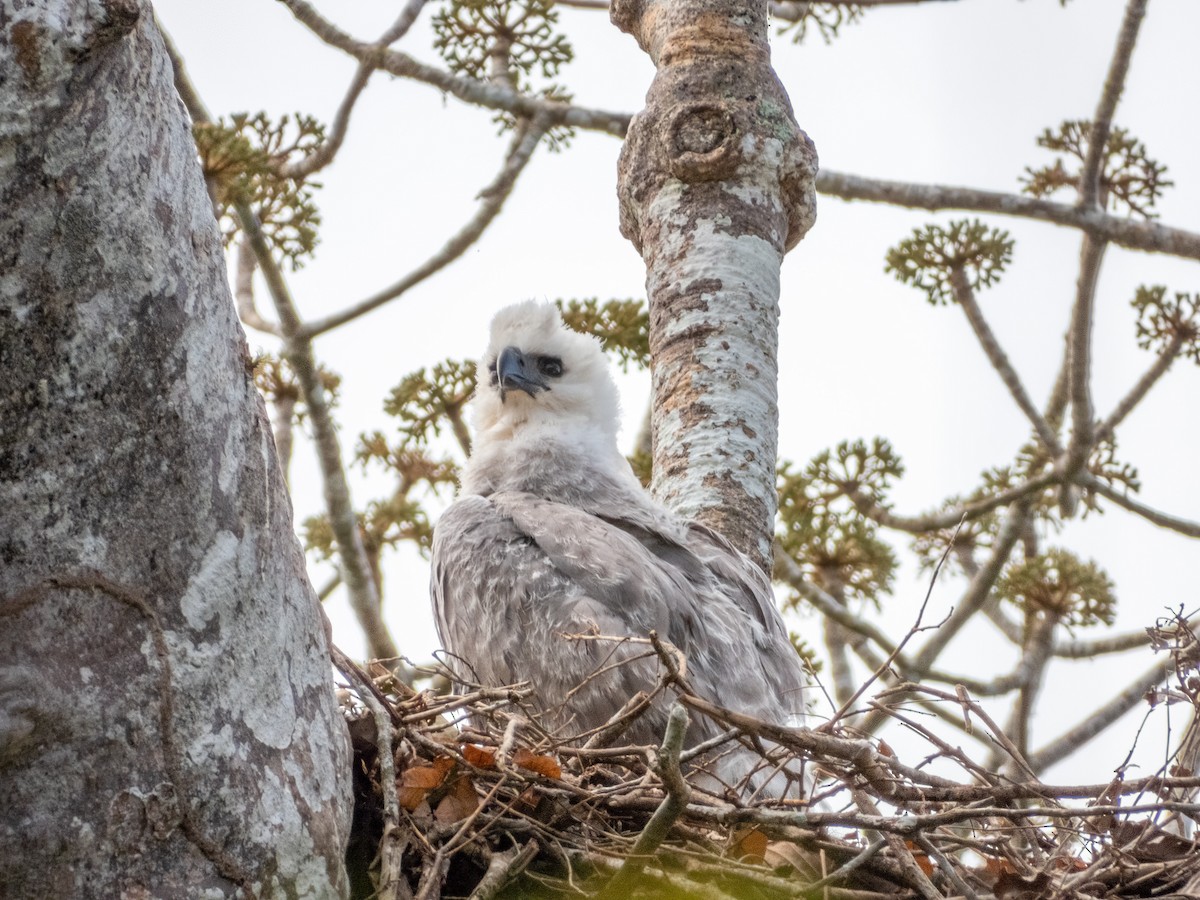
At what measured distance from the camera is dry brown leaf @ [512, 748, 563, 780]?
3.44 metres

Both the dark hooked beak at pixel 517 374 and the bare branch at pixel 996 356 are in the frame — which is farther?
the bare branch at pixel 996 356

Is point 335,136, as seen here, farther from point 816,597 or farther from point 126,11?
point 126,11

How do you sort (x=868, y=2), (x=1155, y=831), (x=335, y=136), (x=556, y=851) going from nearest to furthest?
(x=556, y=851) → (x=1155, y=831) → (x=335, y=136) → (x=868, y=2)

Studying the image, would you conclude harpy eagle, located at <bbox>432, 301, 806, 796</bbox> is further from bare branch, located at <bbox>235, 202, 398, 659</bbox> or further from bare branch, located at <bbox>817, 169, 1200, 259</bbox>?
bare branch, located at <bbox>817, 169, 1200, 259</bbox>

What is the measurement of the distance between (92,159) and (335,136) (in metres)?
4.59

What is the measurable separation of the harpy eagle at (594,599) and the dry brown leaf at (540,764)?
51 cm

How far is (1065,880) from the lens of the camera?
3361 mm

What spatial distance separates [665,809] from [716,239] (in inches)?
119

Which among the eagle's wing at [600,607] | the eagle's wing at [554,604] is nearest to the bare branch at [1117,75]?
the eagle's wing at [600,607]

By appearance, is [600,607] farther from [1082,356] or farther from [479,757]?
[1082,356]

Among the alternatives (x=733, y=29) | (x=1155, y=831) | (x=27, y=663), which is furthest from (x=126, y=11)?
(x=733, y=29)

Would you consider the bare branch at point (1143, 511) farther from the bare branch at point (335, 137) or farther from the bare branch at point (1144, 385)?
the bare branch at point (335, 137)

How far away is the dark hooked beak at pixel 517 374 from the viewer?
237 inches

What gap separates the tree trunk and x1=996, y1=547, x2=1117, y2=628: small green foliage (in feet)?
7.96
